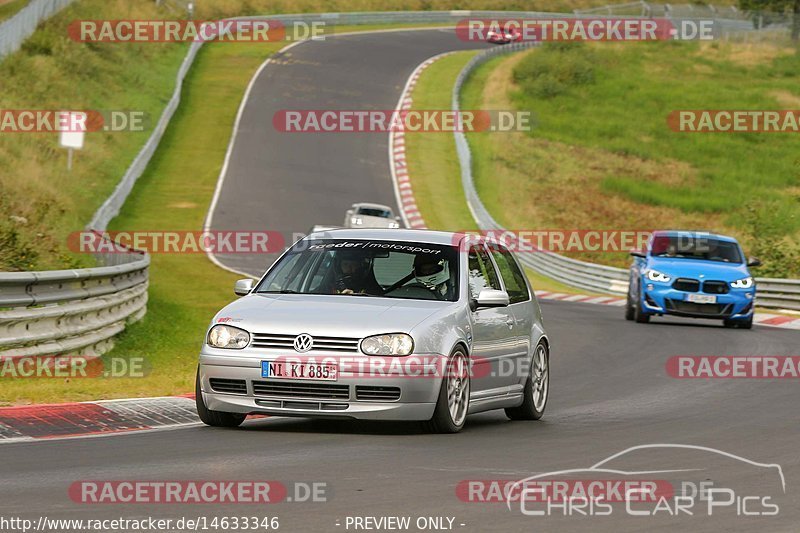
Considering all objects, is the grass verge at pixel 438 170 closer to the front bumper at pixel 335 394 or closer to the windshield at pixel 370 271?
the windshield at pixel 370 271

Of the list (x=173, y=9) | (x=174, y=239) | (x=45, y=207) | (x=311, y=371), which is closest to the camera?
(x=311, y=371)

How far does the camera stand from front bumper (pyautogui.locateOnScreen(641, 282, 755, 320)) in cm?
2452

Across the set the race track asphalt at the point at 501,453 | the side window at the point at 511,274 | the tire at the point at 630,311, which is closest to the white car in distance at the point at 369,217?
the tire at the point at 630,311

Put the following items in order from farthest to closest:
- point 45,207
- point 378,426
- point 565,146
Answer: point 565,146 < point 45,207 < point 378,426

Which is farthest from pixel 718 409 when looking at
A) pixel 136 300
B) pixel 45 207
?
pixel 45 207

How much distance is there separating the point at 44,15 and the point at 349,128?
11.9m

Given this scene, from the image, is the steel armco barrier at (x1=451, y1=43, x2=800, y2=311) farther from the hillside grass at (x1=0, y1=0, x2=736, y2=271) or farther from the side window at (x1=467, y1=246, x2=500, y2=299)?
the side window at (x1=467, y1=246, x2=500, y2=299)

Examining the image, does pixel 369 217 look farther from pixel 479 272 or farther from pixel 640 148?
pixel 479 272

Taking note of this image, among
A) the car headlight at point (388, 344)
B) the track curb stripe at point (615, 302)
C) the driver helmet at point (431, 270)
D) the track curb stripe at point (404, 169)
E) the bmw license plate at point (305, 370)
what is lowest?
the track curb stripe at point (615, 302)

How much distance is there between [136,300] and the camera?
19.9m

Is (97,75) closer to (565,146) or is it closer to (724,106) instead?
(565,146)

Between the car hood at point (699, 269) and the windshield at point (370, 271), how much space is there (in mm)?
13304

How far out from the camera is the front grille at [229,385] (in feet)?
34.8

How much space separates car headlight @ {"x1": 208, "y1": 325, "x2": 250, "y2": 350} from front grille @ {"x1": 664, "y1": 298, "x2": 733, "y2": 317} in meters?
15.0
